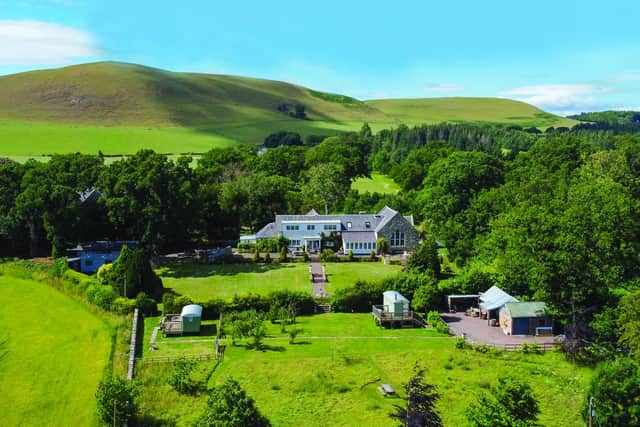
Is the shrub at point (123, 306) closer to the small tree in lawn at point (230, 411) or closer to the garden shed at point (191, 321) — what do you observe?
the garden shed at point (191, 321)

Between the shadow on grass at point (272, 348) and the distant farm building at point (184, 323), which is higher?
the distant farm building at point (184, 323)

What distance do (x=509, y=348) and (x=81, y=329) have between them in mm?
27591

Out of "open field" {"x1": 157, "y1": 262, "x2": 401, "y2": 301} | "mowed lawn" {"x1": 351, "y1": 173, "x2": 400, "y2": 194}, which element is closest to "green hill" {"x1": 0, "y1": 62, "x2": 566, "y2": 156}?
"mowed lawn" {"x1": 351, "y1": 173, "x2": 400, "y2": 194}

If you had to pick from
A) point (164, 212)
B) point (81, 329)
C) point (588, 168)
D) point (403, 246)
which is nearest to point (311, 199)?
point (403, 246)

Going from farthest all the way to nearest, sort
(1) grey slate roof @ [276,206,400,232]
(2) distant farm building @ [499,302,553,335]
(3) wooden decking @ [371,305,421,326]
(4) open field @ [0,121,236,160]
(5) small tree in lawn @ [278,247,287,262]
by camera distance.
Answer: (4) open field @ [0,121,236,160] → (1) grey slate roof @ [276,206,400,232] → (5) small tree in lawn @ [278,247,287,262] → (3) wooden decking @ [371,305,421,326] → (2) distant farm building @ [499,302,553,335]

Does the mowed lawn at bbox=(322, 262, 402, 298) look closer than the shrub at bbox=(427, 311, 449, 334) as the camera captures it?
No

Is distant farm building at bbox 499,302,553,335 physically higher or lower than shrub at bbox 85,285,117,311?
lower

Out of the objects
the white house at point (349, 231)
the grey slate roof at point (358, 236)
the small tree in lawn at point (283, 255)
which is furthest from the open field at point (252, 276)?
the white house at point (349, 231)

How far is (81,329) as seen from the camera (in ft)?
118

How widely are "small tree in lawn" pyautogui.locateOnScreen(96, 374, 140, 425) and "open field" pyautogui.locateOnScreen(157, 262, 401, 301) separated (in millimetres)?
18889

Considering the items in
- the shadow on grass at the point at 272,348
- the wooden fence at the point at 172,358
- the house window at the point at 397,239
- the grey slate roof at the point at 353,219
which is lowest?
the shadow on grass at the point at 272,348

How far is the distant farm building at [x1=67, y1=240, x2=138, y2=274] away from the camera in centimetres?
5184

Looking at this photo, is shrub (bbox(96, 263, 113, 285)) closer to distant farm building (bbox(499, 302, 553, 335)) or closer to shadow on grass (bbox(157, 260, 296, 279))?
shadow on grass (bbox(157, 260, 296, 279))

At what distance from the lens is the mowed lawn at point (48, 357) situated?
25.2 meters
